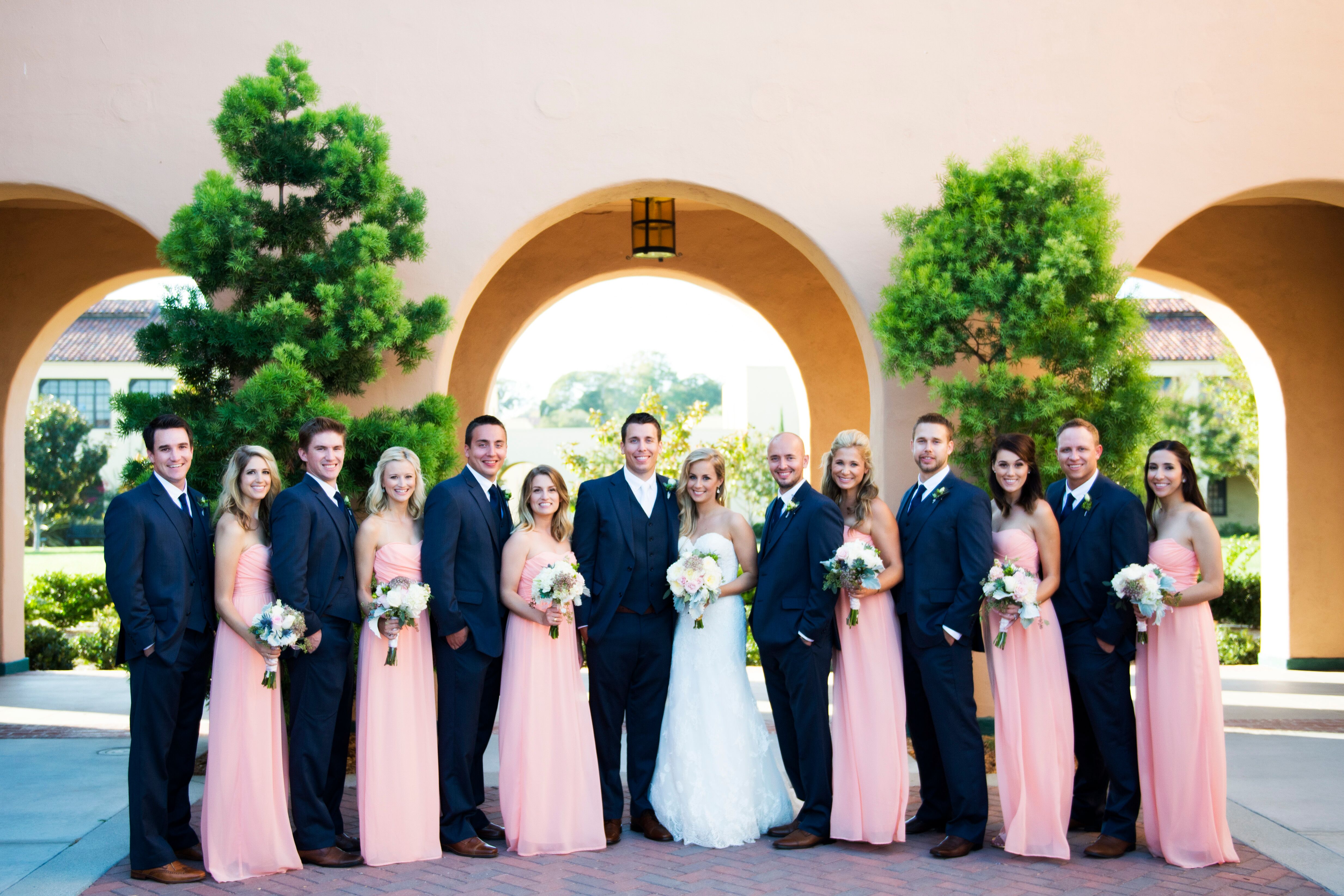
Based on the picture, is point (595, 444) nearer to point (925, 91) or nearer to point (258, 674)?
point (925, 91)

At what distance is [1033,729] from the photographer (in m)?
5.21

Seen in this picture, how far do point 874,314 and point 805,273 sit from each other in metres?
4.90

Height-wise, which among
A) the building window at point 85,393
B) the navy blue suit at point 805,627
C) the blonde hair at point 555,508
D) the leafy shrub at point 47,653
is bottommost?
the leafy shrub at point 47,653

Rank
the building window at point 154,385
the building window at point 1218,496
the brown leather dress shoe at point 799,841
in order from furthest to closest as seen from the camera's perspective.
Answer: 1. the building window at point 154,385
2. the building window at point 1218,496
3. the brown leather dress shoe at point 799,841

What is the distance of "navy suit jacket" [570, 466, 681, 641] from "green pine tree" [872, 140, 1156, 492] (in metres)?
2.08

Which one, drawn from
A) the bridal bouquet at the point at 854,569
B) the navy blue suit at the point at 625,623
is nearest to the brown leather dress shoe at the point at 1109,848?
the bridal bouquet at the point at 854,569

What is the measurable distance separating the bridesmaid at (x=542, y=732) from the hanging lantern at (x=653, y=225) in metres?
4.85

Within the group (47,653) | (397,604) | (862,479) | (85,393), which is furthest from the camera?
(85,393)

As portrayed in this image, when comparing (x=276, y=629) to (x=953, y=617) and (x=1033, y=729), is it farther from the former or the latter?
(x=1033, y=729)

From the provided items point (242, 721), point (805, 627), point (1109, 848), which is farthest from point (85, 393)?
point (1109, 848)

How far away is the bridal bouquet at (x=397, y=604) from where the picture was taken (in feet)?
16.4

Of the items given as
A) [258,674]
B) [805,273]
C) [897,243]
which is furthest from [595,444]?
[258,674]

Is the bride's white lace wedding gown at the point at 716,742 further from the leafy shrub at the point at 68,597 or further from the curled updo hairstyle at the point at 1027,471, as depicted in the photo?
the leafy shrub at the point at 68,597

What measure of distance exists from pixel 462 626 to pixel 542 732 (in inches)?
25.9
